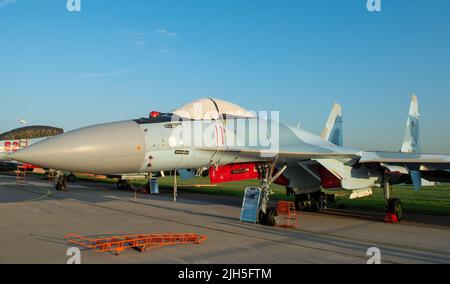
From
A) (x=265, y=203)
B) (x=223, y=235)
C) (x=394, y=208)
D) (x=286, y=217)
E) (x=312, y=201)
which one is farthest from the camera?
(x=312, y=201)

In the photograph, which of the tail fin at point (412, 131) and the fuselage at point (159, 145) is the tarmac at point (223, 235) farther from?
the tail fin at point (412, 131)

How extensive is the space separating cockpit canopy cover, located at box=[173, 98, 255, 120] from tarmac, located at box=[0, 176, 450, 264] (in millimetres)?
2581

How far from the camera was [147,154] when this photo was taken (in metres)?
7.70

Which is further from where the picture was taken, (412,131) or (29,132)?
(29,132)

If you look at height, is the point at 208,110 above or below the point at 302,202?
above

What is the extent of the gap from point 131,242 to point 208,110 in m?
3.38

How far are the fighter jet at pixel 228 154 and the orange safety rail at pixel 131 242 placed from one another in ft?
4.23

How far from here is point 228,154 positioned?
9.11 m

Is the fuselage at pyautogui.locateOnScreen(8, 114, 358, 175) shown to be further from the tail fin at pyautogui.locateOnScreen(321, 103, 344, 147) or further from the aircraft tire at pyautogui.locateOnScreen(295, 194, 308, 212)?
the tail fin at pyautogui.locateOnScreen(321, 103, 344, 147)

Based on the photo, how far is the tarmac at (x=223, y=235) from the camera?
6.01 m

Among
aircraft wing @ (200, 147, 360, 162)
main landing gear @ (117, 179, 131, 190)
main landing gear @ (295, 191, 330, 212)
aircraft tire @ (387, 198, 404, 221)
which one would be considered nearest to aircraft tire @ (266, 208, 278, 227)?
aircraft wing @ (200, 147, 360, 162)

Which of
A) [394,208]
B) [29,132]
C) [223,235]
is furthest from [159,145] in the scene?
[29,132]

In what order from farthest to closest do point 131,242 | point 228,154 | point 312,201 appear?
point 312,201 → point 228,154 → point 131,242

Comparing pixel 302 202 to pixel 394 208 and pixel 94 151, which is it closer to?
pixel 394 208
